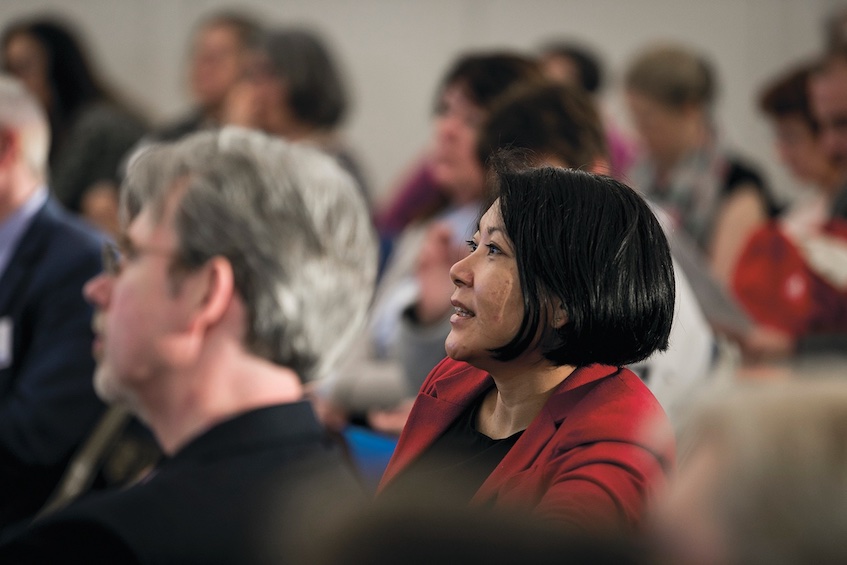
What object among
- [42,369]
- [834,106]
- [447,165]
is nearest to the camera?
[447,165]

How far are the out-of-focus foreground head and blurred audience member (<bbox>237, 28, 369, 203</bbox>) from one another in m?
2.89

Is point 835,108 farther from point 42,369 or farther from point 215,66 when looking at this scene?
point 215,66

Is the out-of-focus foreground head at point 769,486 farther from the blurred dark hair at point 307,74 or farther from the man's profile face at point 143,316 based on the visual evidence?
the blurred dark hair at point 307,74

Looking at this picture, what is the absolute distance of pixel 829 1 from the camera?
5789mm

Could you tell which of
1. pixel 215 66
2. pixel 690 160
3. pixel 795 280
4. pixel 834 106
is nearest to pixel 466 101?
pixel 795 280

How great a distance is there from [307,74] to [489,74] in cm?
141

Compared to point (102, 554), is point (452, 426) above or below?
above

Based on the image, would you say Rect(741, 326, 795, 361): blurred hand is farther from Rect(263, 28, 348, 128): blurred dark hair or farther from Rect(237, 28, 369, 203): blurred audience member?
Rect(263, 28, 348, 128): blurred dark hair

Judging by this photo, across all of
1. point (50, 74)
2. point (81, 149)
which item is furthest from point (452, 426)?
point (50, 74)

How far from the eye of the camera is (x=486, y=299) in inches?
24.4

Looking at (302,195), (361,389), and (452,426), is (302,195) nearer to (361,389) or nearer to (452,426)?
(361,389)

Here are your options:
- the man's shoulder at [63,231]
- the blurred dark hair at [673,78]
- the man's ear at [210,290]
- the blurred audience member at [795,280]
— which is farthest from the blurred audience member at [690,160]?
the man's ear at [210,290]

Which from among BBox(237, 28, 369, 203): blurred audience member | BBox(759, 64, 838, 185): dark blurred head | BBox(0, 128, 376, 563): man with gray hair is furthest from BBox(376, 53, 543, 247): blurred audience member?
BBox(759, 64, 838, 185): dark blurred head

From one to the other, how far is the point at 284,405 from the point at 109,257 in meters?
0.33
